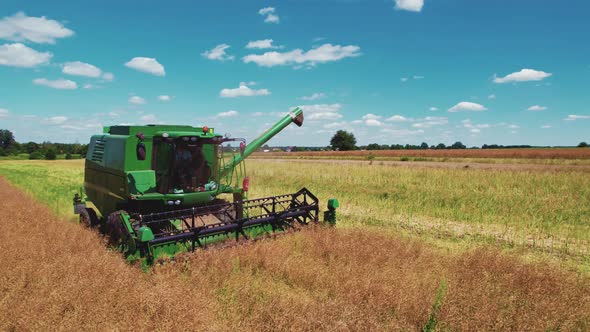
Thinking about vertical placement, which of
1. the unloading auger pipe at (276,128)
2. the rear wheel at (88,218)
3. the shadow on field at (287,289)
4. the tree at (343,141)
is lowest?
the shadow on field at (287,289)

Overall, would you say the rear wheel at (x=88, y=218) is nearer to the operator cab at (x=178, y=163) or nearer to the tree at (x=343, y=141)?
the operator cab at (x=178, y=163)

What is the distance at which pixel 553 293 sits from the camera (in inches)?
175

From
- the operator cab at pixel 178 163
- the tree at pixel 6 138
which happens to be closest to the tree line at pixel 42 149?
the tree at pixel 6 138

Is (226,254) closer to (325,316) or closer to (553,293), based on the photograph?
(325,316)

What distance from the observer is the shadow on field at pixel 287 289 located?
141 inches

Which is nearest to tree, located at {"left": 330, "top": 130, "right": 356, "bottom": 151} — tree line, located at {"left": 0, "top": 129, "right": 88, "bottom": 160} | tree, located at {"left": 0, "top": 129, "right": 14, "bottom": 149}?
tree line, located at {"left": 0, "top": 129, "right": 88, "bottom": 160}

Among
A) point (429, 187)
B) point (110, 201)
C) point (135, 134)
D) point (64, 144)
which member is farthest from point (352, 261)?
point (64, 144)

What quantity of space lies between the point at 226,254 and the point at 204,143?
2379 mm

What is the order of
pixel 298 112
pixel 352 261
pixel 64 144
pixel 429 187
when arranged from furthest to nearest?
pixel 64 144 < pixel 429 187 < pixel 298 112 < pixel 352 261

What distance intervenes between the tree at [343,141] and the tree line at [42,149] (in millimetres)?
59220

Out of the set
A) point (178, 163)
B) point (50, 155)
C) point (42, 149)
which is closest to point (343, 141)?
point (50, 155)

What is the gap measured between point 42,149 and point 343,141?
68143mm

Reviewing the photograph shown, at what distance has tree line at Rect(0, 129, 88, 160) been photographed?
6066 cm

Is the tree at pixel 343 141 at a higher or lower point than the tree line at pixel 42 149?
higher
